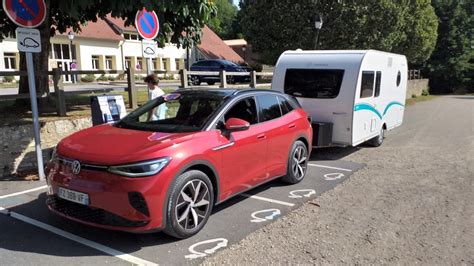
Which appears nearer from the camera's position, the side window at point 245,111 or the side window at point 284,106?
the side window at point 245,111

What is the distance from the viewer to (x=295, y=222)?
5.23m

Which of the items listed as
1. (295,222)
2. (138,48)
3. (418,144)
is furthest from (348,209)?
(138,48)

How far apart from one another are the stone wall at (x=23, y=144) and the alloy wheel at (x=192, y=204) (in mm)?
4374

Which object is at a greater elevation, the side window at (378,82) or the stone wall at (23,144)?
the side window at (378,82)

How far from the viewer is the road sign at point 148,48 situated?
8.35m

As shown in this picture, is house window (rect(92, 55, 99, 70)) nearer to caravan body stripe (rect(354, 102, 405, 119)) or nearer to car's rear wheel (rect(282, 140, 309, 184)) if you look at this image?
caravan body stripe (rect(354, 102, 405, 119))

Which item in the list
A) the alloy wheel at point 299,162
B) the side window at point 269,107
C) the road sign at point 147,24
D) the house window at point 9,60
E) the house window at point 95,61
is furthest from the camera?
the house window at point 95,61

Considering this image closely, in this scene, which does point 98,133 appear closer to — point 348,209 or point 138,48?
point 348,209

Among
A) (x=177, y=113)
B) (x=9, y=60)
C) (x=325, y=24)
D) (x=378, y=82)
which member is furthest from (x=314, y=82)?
(x=9, y=60)

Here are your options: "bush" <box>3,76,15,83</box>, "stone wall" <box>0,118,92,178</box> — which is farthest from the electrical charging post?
"bush" <box>3,76,15,83</box>

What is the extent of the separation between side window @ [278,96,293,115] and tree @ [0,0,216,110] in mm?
2298

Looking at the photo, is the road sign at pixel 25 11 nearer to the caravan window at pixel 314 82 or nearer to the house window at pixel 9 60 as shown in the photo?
the caravan window at pixel 314 82

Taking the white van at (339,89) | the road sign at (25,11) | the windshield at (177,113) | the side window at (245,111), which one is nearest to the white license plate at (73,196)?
the windshield at (177,113)

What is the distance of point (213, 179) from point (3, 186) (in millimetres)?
3839
